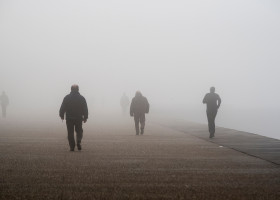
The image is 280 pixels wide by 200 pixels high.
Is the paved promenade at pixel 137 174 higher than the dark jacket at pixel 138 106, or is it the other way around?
the dark jacket at pixel 138 106

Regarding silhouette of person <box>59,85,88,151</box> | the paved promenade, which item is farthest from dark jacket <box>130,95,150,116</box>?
the paved promenade

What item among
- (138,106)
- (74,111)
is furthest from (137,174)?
(138,106)

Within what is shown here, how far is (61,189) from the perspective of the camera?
24.2ft

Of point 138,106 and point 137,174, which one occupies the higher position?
point 138,106

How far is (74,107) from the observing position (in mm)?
13797

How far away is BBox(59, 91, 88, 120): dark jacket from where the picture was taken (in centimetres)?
1372

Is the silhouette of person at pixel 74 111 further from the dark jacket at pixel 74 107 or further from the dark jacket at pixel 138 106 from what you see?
the dark jacket at pixel 138 106

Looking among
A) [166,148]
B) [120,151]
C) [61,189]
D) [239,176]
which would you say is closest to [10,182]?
[61,189]

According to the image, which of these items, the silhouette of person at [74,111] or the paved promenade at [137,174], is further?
the silhouette of person at [74,111]

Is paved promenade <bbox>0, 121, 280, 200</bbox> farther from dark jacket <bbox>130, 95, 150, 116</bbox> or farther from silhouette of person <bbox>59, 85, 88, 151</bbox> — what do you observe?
dark jacket <bbox>130, 95, 150, 116</bbox>

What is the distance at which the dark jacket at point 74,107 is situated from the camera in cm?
1372

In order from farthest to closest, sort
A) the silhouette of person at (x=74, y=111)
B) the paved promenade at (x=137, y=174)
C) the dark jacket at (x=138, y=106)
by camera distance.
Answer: the dark jacket at (x=138, y=106) < the silhouette of person at (x=74, y=111) < the paved promenade at (x=137, y=174)

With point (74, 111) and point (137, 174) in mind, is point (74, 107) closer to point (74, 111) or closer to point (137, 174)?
point (74, 111)

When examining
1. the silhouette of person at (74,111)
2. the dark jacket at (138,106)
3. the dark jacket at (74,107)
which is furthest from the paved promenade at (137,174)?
the dark jacket at (138,106)
